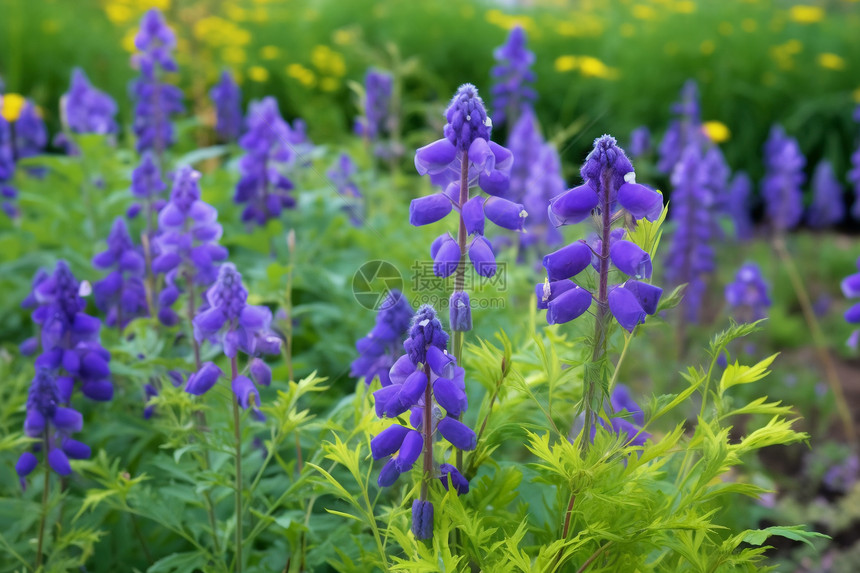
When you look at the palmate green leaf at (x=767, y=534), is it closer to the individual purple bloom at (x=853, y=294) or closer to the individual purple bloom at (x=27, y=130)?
the individual purple bloom at (x=853, y=294)

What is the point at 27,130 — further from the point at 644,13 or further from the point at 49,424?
the point at 644,13

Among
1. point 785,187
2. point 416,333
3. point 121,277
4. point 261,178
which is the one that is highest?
point 416,333

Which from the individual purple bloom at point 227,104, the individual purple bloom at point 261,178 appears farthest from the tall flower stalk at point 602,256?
the individual purple bloom at point 227,104

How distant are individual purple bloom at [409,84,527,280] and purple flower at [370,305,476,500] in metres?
0.19

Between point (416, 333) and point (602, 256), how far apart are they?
1.18 feet

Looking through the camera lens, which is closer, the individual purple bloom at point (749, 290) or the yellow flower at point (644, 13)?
the individual purple bloom at point (749, 290)

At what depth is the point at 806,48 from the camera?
9.19 metres

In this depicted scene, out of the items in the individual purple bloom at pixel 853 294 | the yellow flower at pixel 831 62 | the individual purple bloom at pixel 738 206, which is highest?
the yellow flower at pixel 831 62

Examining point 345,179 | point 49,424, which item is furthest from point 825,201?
point 49,424

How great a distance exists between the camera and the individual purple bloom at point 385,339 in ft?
6.49

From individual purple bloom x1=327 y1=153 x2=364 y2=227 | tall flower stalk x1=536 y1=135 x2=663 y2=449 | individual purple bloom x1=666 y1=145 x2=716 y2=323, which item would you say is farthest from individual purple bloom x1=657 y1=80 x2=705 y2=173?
tall flower stalk x1=536 y1=135 x2=663 y2=449

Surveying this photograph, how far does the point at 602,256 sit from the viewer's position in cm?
135

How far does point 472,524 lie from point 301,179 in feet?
10.5

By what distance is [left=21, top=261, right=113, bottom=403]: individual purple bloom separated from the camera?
207 centimetres
